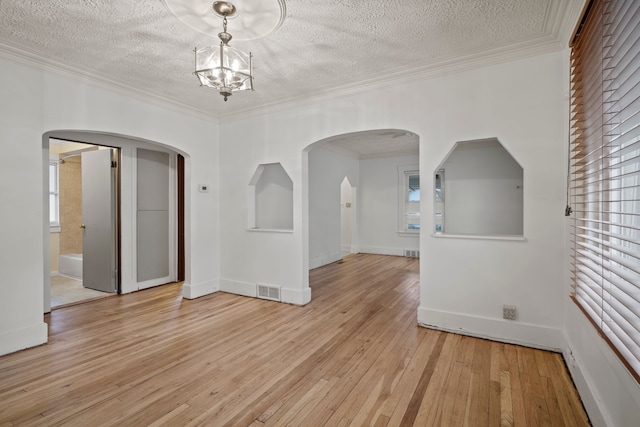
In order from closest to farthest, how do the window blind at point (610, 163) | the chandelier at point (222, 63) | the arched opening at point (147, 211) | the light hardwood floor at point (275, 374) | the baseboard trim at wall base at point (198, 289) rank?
the window blind at point (610, 163), the light hardwood floor at point (275, 374), the chandelier at point (222, 63), the baseboard trim at wall base at point (198, 289), the arched opening at point (147, 211)

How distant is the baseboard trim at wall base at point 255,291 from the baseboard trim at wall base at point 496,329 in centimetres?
150

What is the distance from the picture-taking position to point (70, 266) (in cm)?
566

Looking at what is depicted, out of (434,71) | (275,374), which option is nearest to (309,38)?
(434,71)

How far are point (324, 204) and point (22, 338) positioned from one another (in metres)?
5.16

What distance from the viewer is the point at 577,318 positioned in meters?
2.23

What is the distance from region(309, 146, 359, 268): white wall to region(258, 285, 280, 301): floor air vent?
2.15m

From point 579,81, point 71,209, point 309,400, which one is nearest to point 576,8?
point 579,81

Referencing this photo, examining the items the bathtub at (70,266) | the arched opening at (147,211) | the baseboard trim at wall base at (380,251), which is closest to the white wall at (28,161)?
the arched opening at (147,211)

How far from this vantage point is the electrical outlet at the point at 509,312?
2881 millimetres

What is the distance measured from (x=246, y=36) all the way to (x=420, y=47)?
1.55 meters

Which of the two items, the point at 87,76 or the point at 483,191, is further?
the point at 483,191

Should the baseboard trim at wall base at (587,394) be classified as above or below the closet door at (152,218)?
below

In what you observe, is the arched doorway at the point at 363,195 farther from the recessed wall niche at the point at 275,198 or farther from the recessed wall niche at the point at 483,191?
the recessed wall niche at the point at 483,191

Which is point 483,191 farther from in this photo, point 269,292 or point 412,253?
point 269,292
